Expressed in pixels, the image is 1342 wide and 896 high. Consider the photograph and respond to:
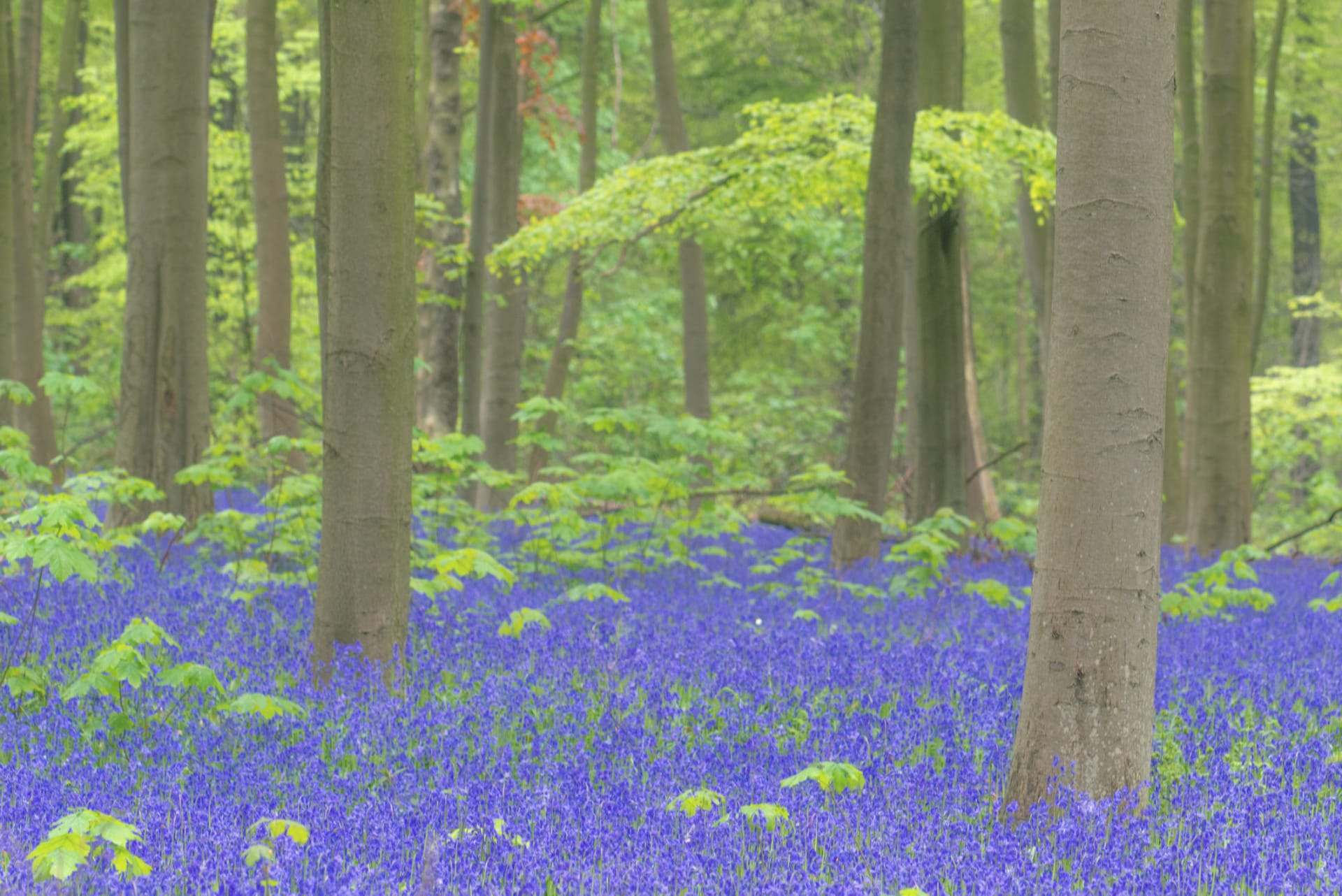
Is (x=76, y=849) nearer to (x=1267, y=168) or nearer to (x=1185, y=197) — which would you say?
(x=1185, y=197)

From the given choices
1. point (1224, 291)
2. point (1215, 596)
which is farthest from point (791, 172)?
point (1215, 596)

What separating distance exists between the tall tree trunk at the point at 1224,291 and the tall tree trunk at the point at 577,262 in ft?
25.0

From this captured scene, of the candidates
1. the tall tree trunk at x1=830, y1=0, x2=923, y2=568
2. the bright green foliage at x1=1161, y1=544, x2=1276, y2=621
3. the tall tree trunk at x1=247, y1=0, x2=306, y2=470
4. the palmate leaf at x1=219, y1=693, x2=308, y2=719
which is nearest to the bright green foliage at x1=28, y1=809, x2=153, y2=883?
the palmate leaf at x1=219, y1=693, x2=308, y2=719

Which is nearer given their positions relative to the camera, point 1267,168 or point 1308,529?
point 1308,529

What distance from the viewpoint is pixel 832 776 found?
393 cm

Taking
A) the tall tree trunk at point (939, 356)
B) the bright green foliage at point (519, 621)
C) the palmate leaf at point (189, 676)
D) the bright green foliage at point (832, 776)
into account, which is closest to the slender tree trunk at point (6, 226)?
the bright green foliage at point (519, 621)

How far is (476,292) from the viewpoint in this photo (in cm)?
1469

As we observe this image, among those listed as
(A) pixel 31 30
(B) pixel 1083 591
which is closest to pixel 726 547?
(B) pixel 1083 591

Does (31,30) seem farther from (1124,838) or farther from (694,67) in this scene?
(1124,838)

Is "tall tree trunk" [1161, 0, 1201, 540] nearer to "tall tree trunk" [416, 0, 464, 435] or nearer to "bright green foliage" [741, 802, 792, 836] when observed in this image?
"tall tree trunk" [416, 0, 464, 435]

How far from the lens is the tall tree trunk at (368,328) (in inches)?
218

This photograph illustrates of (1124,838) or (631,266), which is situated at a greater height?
(631,266)

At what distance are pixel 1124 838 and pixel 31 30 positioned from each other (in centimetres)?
1707

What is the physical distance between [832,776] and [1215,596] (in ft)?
16.7
